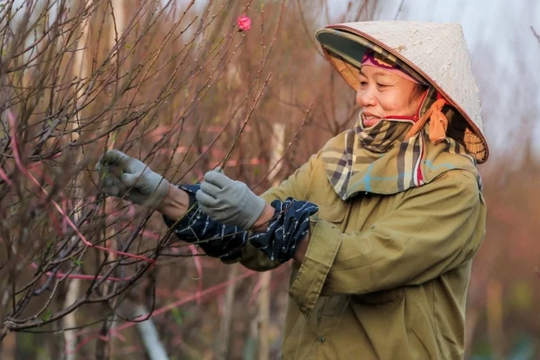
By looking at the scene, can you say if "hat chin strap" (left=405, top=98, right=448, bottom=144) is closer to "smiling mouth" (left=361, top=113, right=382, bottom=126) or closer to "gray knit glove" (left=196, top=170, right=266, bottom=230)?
"smiling mouth" (left=361, top=113, right=382, bottom=126)

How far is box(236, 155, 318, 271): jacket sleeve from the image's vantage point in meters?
2.99

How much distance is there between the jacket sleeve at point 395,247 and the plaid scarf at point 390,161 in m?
0.07

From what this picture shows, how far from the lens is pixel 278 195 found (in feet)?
10.3

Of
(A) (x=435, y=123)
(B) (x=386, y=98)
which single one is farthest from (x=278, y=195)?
(A) (x=435, y=123)

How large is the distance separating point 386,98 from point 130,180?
1014 mm

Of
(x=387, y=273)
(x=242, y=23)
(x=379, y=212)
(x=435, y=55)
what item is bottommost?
(x=387, y=273)

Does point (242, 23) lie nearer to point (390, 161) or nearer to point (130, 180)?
point (130, 180)

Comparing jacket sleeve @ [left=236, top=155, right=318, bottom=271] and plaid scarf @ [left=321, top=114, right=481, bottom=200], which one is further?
jacket sleeve @ [left=236, top=155, right=318, bottom=271]

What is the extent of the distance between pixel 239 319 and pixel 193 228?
17.0 ft

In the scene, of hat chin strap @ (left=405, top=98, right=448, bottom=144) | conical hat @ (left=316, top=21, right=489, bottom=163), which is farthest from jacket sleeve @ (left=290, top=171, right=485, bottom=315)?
conical hat @ (left=316, top=21, right=489, bottom=163)

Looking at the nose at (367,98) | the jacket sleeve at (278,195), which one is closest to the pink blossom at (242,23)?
the nose at (367,98)

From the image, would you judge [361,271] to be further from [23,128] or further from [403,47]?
[23,128]

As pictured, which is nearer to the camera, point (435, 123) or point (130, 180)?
point (130, 180)

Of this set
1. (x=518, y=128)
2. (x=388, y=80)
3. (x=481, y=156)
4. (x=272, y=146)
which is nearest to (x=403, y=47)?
(x=388, y=80)
